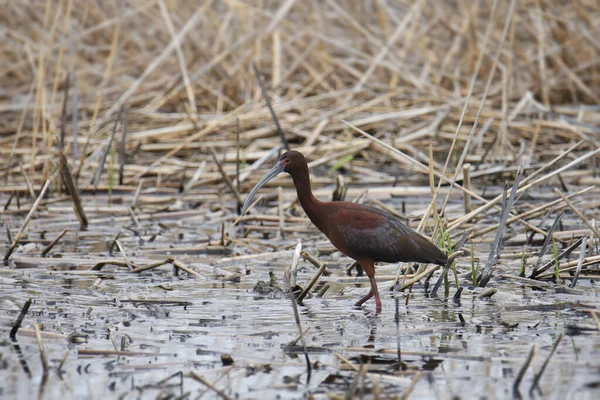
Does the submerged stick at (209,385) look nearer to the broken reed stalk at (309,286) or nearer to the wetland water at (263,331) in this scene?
the wetland water at (263,331)

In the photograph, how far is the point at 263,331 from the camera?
4594 millimetres

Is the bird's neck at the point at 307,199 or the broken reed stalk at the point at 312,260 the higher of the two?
the bird's neck at the point at 307,199

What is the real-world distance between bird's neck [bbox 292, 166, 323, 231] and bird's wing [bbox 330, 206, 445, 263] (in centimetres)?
13

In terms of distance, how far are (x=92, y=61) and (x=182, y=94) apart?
2.55 meters

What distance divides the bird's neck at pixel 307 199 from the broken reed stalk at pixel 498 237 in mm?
922

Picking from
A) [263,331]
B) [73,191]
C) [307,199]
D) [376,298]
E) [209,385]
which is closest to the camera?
[209,385]

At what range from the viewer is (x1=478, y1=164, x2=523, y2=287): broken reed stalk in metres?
5.27

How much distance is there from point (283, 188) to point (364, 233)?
345cm

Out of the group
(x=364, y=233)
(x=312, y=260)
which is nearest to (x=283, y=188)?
(x=312, y=260)

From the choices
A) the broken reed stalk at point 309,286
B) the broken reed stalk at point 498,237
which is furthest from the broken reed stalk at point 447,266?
the broken reed stalk at point 309,286

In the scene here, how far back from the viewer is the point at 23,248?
657 cm

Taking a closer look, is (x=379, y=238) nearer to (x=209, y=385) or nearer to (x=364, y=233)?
(x=364, y=233)

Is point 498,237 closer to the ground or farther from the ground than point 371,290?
farther from the ground

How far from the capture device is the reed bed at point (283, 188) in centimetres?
414
